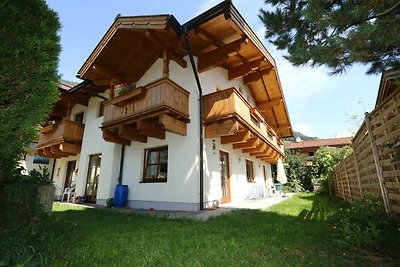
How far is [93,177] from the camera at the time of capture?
10711mm

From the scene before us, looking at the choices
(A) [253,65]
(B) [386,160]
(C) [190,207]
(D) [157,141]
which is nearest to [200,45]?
(A) [253,65]

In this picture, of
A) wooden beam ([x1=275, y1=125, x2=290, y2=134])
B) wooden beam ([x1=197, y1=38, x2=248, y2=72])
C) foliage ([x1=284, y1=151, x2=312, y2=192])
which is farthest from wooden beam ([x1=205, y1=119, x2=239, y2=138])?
foliage ([x1=284, y1=151, x2=312, y2=192])

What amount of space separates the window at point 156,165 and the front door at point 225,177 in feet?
7.61

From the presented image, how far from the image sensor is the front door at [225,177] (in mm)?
9084

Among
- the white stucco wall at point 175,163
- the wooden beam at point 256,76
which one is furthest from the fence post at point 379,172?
the wooden beam at point 256,76

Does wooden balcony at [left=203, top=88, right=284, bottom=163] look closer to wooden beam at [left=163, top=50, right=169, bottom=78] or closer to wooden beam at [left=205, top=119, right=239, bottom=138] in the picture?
wooden beam at [left=205, top=119, right=239, bottom=138]

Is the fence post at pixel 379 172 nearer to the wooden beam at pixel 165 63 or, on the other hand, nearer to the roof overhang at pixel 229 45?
the roof overhang at pixel 229 45

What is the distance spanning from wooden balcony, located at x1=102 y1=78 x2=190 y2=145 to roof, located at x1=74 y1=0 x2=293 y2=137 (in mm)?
1516

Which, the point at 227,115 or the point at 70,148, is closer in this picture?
the point at 227,115

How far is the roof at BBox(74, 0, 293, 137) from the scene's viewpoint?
22.3ft

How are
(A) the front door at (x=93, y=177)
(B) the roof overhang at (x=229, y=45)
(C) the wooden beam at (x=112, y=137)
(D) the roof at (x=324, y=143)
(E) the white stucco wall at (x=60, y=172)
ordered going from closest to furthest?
(B) the roof overhang at (x=229, y=45) < (C) the wooden beam at (x=112, y=137) < (A) the front door at (x=93, y=177) < (E) the white stucco wall at (x=60, y=172) < (D) the roof at (x=324, y=143)

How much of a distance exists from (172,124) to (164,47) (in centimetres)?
279

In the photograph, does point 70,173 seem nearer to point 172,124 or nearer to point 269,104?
point 172,124

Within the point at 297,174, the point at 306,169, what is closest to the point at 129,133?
the point at 297,174
